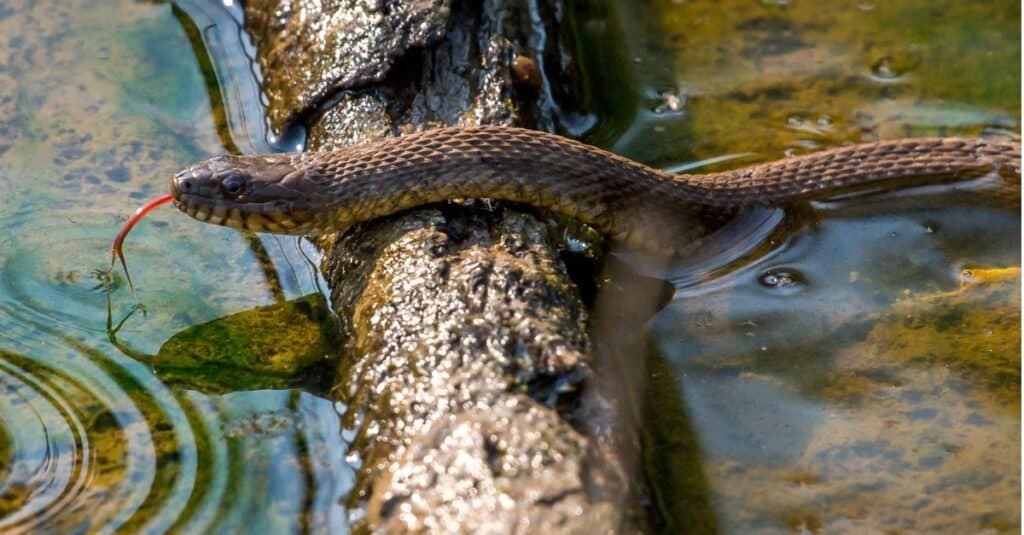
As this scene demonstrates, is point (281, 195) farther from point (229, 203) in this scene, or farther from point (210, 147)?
point (210, 147)

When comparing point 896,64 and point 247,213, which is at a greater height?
point 247,213

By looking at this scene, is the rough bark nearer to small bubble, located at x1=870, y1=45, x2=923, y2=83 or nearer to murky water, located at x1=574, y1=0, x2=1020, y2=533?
murky water, located at x1=574, y1=0, x2=1020, y2=533

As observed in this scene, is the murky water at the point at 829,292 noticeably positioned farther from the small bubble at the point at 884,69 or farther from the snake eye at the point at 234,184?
the snake eye at the point at 234,184

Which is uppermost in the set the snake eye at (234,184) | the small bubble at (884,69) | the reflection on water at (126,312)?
the snake eye at (234,184)

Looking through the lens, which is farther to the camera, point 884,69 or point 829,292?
point 884,69

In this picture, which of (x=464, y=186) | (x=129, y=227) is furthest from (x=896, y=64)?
(x=129, y=227)

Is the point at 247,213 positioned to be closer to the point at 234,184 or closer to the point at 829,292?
the point at 234,184

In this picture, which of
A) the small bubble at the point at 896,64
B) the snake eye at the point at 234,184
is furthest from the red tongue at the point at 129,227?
the small bubble at the point at 896,64
